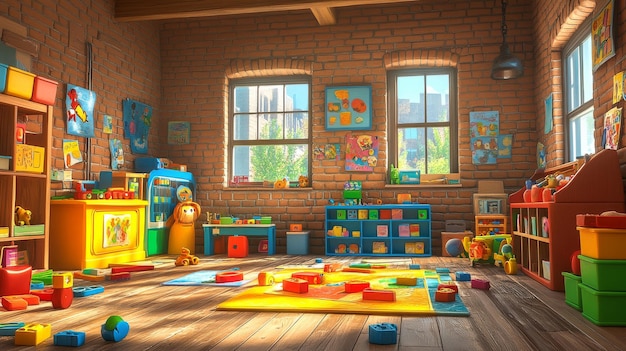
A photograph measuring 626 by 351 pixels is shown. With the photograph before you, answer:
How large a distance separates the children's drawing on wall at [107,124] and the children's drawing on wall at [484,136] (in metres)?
4.66

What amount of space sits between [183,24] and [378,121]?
328 centimetres

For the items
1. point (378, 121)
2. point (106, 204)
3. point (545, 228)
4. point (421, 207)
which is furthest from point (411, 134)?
point (106, 204)

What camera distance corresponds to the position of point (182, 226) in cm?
731

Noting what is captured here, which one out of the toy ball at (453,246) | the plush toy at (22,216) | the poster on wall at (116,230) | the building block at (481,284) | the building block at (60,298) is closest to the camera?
the building block at (60,298)

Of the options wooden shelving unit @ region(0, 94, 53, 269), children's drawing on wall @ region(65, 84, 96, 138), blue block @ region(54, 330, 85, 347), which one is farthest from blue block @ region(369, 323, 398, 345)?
children's drawing on wall @ region(65, 84, 96, 138)

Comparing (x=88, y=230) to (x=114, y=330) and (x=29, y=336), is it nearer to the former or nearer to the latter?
(x=29, y=336)

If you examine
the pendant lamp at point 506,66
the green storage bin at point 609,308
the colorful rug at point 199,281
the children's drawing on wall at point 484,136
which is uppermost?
the pendant lamp at point 506,66

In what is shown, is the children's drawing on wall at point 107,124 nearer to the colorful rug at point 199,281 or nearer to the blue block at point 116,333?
the colorful rug at point 199,281

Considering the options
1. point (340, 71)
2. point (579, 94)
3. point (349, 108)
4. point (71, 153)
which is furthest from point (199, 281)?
point (579, 94)

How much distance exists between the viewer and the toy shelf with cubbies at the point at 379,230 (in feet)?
22.8

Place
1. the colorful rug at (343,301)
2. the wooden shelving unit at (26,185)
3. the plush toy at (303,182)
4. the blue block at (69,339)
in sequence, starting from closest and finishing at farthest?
the blue block at (69,339) → the colorful rug at (343,301) → the wooden shelving unit at (26,185) → the plush toy at (303,182)

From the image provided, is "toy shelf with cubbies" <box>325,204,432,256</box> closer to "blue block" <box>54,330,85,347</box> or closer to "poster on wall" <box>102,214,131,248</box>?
"poster on wall" <box>102,214,131,248</box>

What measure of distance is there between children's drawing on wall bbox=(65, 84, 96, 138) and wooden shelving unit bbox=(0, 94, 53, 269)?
0.68 meters

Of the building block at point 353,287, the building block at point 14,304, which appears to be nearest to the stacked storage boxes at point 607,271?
the building block at point 353,287
